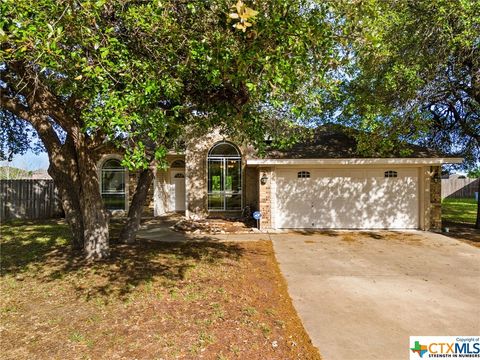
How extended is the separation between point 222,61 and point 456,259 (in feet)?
24.9

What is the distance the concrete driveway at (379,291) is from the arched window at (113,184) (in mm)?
9807

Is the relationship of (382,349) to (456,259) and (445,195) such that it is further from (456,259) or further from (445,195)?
(445,195)

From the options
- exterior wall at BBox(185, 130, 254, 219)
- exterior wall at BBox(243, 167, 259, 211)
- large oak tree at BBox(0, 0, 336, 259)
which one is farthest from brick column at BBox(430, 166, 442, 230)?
large oak tree at BBox(0, 0, 336, 259)

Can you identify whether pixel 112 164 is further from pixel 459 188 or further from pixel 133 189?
pixel 459 188

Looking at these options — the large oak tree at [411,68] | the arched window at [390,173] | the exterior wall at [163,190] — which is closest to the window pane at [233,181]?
the exterior wall at [163,190]

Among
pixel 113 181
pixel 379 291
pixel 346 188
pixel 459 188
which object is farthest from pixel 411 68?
pixel 459 188

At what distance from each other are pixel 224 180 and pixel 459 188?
25121mm

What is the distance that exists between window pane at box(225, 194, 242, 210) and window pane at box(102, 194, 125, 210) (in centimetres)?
576

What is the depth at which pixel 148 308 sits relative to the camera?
4.70 metres

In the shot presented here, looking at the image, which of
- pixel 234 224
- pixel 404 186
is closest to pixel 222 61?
pixel 234 224

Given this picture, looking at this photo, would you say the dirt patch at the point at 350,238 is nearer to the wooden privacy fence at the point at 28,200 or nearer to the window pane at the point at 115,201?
the window pane at the point at 115,201

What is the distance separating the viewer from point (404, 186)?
11688 millimetres

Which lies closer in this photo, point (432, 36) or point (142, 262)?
point (142, 262)

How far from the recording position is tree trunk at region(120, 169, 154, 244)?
8516mm
